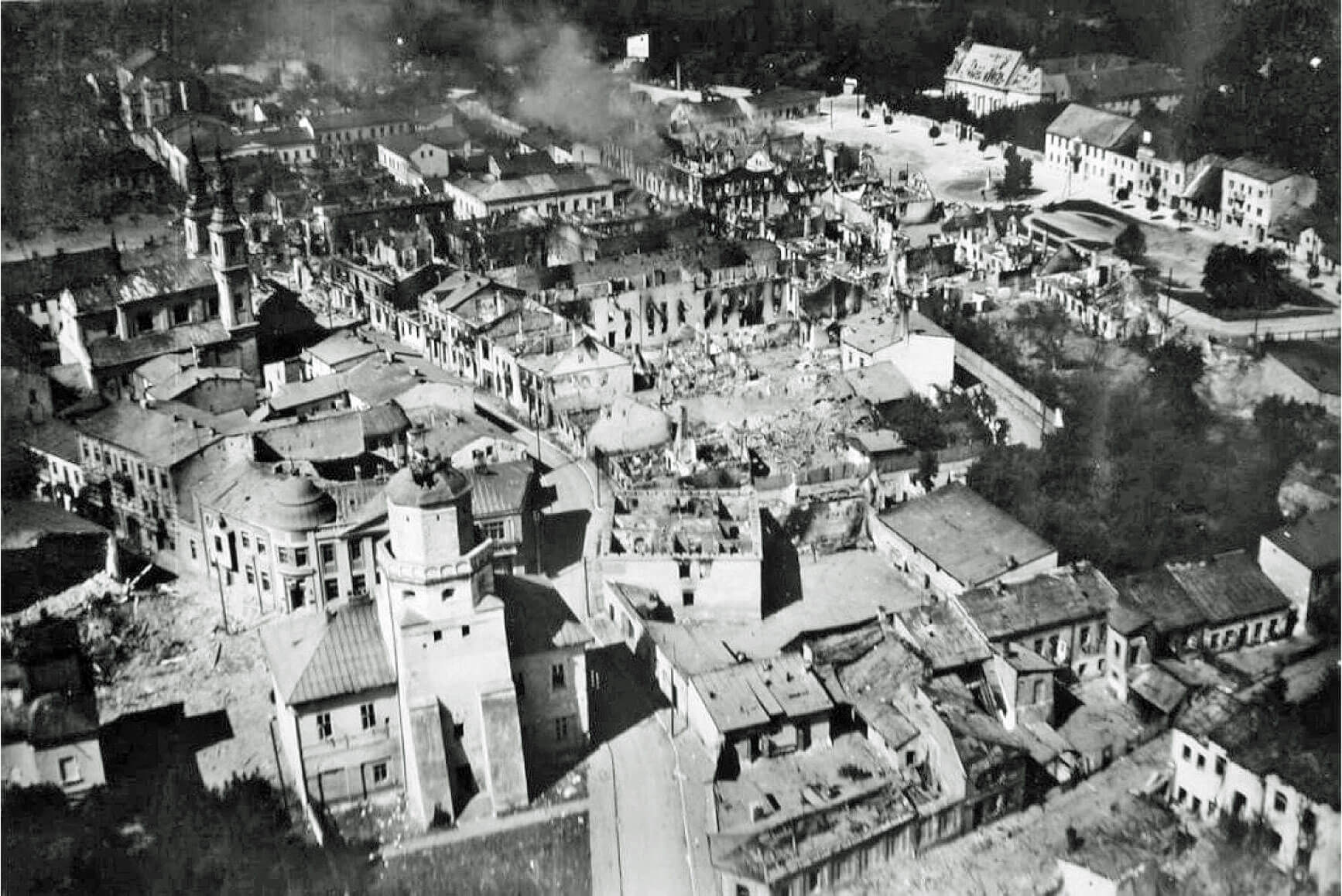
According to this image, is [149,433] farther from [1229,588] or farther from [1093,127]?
[1093,127]

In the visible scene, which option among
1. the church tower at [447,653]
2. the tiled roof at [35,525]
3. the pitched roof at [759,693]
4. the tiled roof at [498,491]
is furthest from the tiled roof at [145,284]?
the pitched roof at [759,693]

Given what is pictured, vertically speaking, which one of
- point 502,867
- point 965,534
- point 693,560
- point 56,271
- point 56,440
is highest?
point 56,271

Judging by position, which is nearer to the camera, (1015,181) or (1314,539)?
(1314,539)

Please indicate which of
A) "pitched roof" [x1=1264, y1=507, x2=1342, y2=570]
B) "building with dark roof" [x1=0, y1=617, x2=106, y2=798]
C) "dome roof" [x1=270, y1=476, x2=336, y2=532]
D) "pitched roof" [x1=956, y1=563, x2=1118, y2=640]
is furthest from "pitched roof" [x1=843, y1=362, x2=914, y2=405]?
"building with dark roof" [x1=0, y1=617, x2=106, y2=798]

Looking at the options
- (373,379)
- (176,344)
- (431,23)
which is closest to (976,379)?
(373,379)

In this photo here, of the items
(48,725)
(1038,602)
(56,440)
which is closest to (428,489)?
(48,725)

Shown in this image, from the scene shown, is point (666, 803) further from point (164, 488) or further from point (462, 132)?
point (462, 132)

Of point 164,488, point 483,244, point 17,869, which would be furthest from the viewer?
point 483,244
